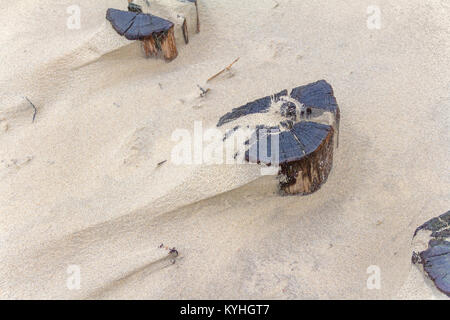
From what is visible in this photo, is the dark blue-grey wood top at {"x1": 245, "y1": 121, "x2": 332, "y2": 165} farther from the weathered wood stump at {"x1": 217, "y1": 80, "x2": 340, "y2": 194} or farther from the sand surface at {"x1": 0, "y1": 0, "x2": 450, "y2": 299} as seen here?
the sand surface at {"x1": 0, "y1": 0, "x2": 450, "y2": 299}

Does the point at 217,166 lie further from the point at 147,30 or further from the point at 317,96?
the point at 147,30

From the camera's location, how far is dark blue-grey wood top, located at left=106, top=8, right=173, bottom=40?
158 inches

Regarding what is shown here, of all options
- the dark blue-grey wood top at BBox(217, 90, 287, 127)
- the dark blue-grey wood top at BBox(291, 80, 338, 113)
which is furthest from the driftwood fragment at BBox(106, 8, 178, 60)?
the dark blue-grey wood top at BBox(291, 80, 338, 113)

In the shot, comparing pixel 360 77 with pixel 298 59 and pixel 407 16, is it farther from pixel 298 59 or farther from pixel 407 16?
pixel 407 16

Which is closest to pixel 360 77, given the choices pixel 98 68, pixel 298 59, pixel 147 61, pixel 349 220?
pixel 298 59

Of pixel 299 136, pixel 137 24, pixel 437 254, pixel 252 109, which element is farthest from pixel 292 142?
pixel 137 24

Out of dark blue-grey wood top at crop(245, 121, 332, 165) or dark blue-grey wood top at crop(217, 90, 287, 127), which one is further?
dark blue-grey wood top at crop(217, 90, 287, 127)

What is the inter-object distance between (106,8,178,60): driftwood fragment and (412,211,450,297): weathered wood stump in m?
2.57

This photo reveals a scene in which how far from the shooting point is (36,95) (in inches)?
157

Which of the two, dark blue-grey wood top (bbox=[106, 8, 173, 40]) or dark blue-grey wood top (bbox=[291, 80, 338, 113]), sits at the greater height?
dark blue-grey wood top (bbox=[106, 8, 173, 40])

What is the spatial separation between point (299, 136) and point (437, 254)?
3.35 ft

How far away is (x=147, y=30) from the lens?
4008 mm

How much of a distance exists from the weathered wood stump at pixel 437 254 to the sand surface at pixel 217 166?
0.09 meters

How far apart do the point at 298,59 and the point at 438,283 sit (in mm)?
2350
